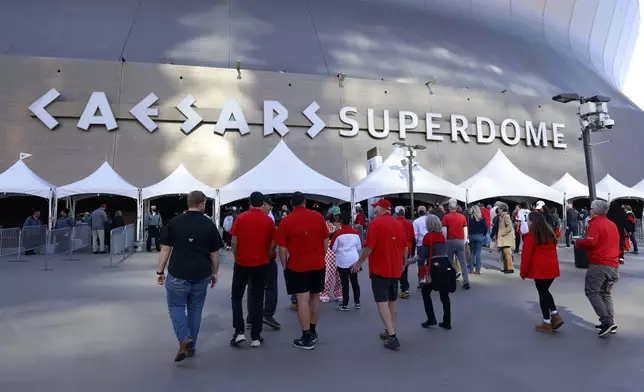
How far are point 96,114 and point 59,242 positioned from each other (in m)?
10.5

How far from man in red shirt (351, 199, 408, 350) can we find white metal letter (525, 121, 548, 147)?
959 inches

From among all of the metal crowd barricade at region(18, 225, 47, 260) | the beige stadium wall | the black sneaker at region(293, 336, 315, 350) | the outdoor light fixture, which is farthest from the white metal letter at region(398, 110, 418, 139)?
the black sneaker at region(293, 336, 315, 350)

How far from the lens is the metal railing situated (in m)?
10.5

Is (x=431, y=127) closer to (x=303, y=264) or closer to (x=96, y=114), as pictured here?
(x=96, y=114)

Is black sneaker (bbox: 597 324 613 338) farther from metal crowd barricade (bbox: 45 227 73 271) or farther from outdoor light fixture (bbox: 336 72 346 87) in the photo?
outdoor light fixture (bbox: 336 72 346 87)

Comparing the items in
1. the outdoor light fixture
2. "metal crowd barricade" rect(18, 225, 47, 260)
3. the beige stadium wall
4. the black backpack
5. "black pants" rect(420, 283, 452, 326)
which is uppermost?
the outdoor light fixture

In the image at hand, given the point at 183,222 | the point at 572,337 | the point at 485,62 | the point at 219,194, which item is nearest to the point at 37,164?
the point at 219,194

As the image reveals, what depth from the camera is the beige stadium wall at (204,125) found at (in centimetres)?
1970

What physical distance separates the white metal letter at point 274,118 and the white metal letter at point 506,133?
13.0m

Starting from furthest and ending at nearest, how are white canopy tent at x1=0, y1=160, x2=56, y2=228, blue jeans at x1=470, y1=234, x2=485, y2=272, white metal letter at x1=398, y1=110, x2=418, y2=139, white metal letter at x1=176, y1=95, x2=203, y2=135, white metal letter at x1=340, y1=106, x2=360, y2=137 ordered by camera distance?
white metal letter at x1=398, y1=110, x2=418, y2=139
white metal letter at x1=340, y1=106, x2=360, y2=137
white metal letter at x1=176, y1=95, x2=203, y2=135
white canopy tent at x1=0, y1=160, x2=56, y2=228
blue jeans at x1=470, y1=234, x2=485, y2=272

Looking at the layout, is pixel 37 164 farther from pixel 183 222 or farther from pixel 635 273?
pixel 635 273

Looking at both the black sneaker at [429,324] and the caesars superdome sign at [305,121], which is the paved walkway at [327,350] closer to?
the black sneaker at [429,324]

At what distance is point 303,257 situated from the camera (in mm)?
4453

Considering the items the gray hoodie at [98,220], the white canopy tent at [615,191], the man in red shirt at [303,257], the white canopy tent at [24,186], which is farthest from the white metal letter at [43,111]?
the white canopy tent at [615,191]
